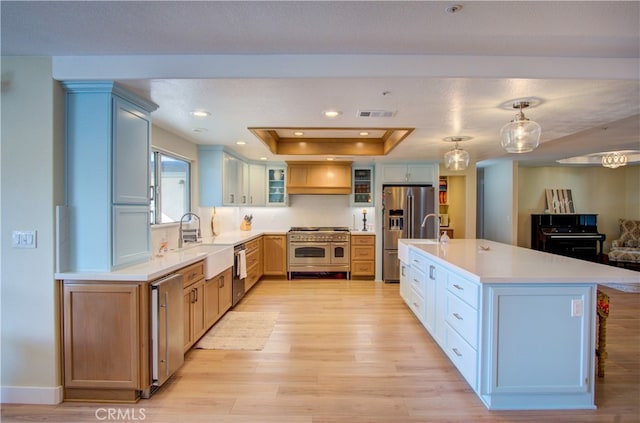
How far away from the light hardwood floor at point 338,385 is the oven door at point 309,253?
86.1 inches

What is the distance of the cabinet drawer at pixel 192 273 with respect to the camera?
2.72 meters

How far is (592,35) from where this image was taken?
1901 mm

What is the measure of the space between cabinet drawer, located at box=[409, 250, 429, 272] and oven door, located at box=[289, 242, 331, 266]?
2.27 m

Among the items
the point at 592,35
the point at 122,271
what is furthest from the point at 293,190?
the point at 592,35

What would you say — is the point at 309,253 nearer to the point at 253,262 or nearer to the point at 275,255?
the point at 275,255

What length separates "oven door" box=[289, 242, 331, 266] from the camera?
5.90m

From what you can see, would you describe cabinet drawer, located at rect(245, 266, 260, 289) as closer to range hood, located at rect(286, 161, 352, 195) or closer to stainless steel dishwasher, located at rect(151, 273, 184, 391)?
range hood, located at rect(286, 161, 352, 195)

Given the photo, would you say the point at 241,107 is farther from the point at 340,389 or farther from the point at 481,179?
the point at 481,179

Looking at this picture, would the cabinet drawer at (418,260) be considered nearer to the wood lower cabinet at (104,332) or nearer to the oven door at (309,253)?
the oven door at (309,253)

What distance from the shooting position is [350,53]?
213 cm

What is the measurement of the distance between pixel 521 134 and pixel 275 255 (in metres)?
4.40

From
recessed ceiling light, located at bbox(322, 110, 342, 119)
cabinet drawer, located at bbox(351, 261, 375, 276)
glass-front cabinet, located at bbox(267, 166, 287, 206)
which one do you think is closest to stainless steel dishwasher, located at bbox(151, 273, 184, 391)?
recessed ceiling light, located at bbox(322, 110, 342, 119)

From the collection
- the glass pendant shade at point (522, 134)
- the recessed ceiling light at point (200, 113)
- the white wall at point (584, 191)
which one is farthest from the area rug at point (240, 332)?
the white wall at point (584, 191)

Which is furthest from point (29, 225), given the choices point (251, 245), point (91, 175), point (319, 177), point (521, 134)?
point (319, 177)
